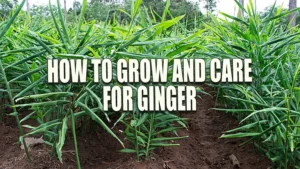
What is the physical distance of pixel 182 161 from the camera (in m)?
0.93

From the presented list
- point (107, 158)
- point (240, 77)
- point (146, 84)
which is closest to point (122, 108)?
point (146, 84)

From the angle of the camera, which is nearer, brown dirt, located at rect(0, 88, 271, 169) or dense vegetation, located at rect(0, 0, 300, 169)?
dense vegetation, located at rect(0, 0, 300, 169)

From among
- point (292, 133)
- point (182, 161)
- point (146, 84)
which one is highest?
point (146, 84)

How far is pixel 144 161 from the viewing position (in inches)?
33.5

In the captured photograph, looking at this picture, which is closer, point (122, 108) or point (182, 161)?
point (122, 108)

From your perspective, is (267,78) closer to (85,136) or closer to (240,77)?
(240,77)

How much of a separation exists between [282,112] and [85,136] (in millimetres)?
553

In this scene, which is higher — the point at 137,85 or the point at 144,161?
the point at 137,85

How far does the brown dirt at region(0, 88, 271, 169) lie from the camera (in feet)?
2.80

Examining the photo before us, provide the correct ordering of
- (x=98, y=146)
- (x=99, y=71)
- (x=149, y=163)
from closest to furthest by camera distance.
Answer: (x=99, y=71) < (x=149, y=163) < (x=98, y=146)

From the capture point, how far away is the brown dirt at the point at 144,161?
85 centimetres

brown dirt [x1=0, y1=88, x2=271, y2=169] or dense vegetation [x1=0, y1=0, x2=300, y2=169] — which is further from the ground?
dense vegetation [x1=0, y1=0, x2=300, y2=169]

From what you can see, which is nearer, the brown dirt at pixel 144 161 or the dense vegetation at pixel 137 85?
the dense vegetation at pixel 137 85

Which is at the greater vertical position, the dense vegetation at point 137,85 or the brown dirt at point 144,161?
the dense vegetation at point 137,85
